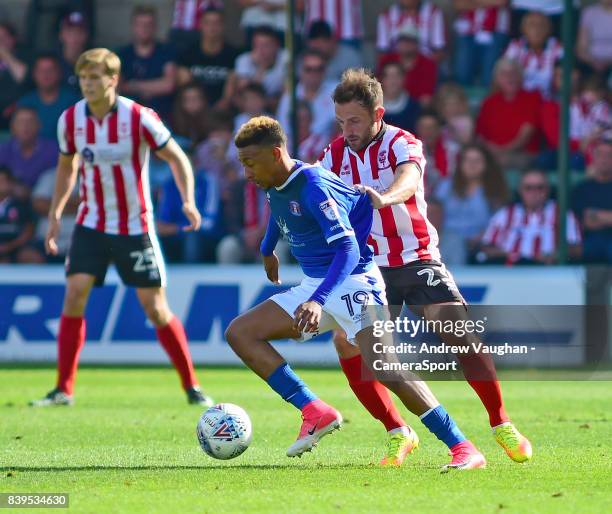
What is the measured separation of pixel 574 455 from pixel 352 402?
314 centimetres

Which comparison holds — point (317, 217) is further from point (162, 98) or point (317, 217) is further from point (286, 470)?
point (162, 98)

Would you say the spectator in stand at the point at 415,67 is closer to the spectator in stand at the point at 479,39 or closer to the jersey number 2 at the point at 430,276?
the spectator in stand at the point at 479,39

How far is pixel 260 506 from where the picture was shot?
197 inches

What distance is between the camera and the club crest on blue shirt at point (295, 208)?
6032 millimetres

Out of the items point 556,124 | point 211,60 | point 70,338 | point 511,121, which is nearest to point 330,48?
point 211,60

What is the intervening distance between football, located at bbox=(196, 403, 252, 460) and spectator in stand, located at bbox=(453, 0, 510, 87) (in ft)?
30.7

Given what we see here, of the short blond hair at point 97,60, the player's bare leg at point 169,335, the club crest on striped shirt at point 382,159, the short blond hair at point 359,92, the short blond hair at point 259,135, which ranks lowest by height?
the player's bare leg at point 169,335

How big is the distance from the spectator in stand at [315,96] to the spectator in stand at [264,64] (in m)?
0.42

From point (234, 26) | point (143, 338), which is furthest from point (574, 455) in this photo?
point (234, 26)

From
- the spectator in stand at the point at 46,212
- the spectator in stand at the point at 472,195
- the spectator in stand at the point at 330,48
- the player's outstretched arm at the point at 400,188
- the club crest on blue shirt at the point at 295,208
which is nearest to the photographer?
the player's outstretched arm at the point at 400,188

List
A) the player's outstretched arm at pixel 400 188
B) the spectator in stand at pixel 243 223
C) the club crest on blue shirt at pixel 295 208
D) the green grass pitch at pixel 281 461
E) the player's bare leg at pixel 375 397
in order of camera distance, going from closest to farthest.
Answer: the green grass pitch at pixel 281 461, the player's outstretched arm at pixel 400 188, the club crest on blue shirt at pixel 295 208, the player's bare leg at pixel 375 397, the spectator in stand at pixel 243 223

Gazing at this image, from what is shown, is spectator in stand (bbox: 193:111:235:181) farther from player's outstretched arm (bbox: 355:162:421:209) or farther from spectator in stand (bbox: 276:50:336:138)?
player's outstretched arm (bbox: 355:162:421:209)

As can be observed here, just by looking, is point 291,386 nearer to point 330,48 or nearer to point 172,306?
point 172,306

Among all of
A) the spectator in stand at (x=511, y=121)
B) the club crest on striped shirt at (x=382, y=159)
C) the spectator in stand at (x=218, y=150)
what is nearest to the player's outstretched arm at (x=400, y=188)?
the club crest on striped shirt at (x=382, y=159)
